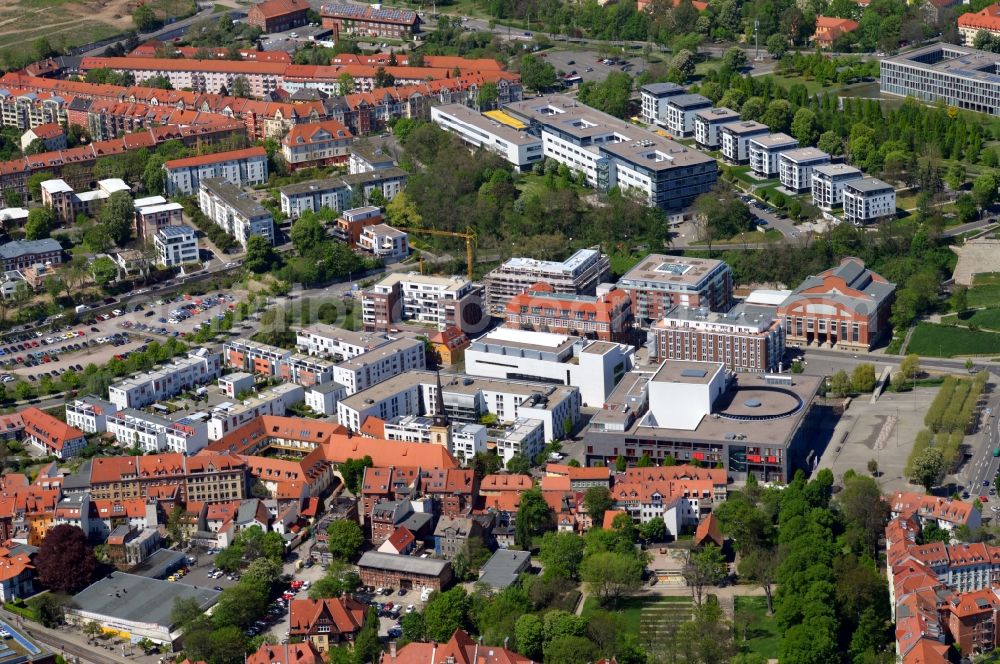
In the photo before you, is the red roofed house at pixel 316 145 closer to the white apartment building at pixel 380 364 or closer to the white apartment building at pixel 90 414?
the white apartment building at pixel 380 364

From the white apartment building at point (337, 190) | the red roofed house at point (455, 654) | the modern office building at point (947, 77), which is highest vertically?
the modern office building at point (947, 77)

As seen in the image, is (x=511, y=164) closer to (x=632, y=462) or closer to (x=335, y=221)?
(x=335, y=221)

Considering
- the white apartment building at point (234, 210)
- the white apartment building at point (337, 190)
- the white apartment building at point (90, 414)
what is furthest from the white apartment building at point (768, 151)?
the white apartment building at point (90, 414)

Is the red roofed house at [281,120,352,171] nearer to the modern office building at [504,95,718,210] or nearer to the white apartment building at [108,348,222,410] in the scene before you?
A: the modern office building at [504,95,718,210]

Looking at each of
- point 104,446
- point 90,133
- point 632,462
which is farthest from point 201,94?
point 632,462

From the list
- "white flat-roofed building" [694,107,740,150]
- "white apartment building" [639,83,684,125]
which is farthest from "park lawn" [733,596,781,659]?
"white apartment building" [639,83,684,125]

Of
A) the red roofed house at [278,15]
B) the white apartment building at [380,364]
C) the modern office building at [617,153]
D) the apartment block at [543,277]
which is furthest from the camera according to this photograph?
the red roofed house at [278,15]

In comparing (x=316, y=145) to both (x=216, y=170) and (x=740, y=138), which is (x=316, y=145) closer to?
(x=216, y=170)
